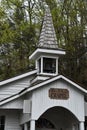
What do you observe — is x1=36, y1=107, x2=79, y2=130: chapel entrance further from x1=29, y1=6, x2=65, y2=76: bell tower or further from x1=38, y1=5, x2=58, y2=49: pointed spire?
x1=38, y1=5, x2=58, y2=49: pointed spire

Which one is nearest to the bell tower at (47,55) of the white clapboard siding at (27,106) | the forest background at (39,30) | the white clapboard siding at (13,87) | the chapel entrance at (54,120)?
the white clapboard siding at (13,87)

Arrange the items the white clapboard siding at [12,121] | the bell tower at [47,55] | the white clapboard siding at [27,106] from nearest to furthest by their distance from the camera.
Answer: the white clapboard siding at [27,106] → the white clapboard siding at [12,121] → the bell tower at [47,55]

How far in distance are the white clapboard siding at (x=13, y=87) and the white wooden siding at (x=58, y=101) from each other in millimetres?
3344

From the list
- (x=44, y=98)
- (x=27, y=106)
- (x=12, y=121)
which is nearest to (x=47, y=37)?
(x=44, y=98)

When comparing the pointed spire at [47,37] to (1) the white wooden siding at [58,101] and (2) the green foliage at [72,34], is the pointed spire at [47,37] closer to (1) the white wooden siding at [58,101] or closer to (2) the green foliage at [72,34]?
(1) the white wooden siding at [58,101]

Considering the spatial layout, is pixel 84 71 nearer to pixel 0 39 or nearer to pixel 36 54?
pixel 0 39

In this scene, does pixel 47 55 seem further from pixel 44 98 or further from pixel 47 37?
pixel 44 98

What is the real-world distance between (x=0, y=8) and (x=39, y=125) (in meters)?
14.1

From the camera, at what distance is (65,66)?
37.7m

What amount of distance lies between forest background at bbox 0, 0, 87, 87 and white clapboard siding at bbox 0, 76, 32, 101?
30.9 feet

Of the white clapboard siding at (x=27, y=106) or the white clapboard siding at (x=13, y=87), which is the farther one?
the white clapboard siding at (x=13, y=87)

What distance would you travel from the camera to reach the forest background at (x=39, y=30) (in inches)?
1417

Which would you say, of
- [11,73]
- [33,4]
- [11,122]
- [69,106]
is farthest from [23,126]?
[33,4]

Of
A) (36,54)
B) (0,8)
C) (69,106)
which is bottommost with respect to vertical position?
(69,106)
